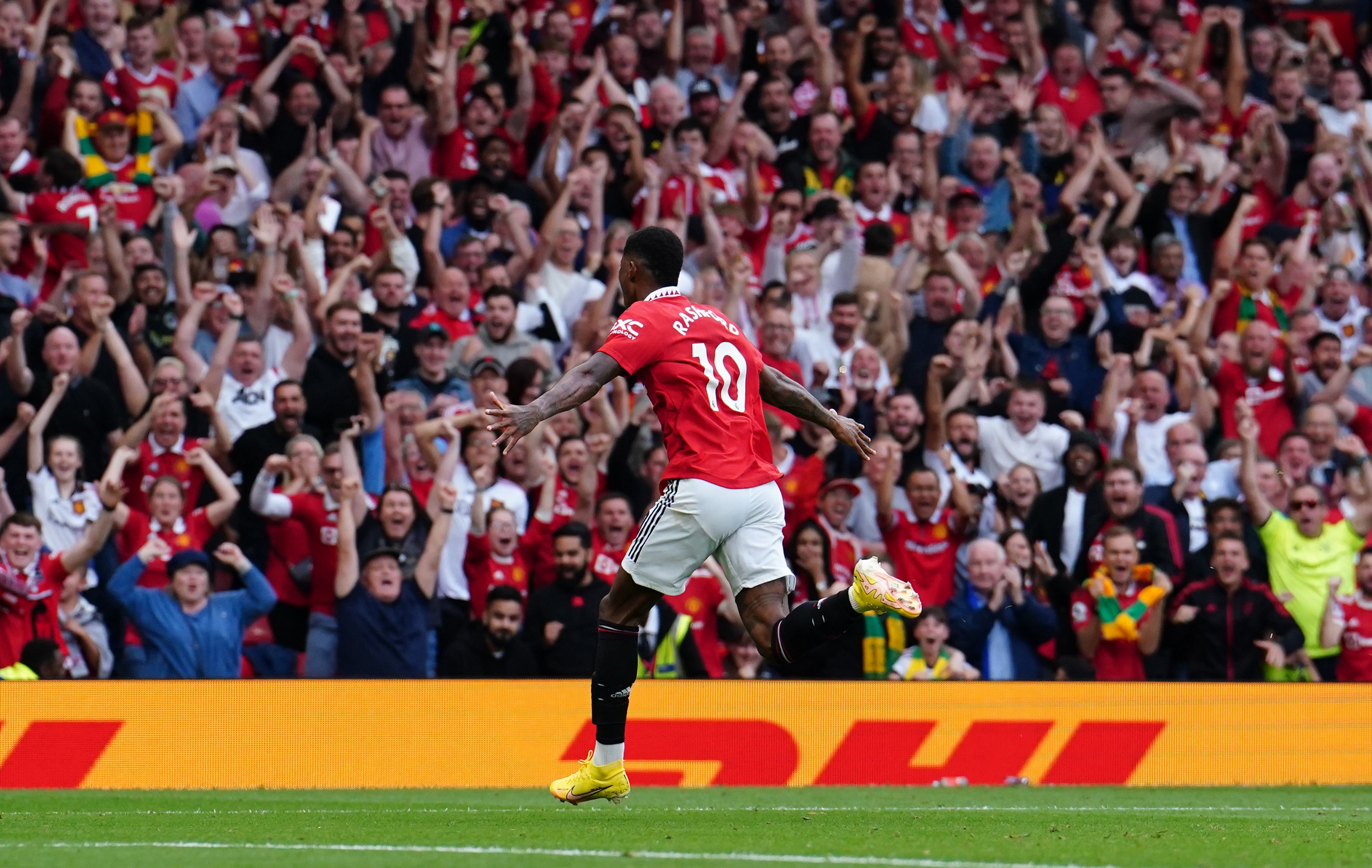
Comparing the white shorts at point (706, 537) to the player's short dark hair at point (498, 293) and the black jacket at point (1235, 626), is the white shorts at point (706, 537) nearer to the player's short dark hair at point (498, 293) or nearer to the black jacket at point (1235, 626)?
the black jacket at point (1235, 626)

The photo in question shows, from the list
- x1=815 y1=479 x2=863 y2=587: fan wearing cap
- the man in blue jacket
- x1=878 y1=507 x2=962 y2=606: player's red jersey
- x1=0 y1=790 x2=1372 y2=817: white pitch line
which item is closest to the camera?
x1=0 y1=790 x2=1372 y2=817: white pitch line

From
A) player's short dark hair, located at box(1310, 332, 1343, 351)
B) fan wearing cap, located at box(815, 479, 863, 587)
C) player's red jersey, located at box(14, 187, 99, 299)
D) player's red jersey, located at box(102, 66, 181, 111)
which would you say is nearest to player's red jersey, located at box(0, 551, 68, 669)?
player's red jersey, located at box(14, 187, 99, 299)

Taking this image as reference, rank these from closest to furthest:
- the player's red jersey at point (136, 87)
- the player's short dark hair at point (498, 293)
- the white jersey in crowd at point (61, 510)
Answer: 1. the white jersey in crowd at point (61, 510)
2. the player's short dark hair at point (498, 293)
3. the player's red jersey at point (136, 87)

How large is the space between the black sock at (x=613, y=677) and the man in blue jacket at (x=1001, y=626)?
509cm

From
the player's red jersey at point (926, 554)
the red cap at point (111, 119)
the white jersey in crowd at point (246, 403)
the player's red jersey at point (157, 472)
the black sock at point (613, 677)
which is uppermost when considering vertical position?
the red cap at point (111, 119)

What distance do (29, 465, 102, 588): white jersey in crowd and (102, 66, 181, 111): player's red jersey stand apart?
4.10m

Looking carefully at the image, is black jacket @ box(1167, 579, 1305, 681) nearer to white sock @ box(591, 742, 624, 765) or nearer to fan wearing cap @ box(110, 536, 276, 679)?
white sock @ box(591, 742, 624, 765)

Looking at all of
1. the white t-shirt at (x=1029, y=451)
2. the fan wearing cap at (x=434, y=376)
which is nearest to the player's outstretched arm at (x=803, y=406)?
the fan wearing cap at (x=434, y=376)

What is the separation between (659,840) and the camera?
23.0ft

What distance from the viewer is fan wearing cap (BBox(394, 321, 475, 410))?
13617 mm

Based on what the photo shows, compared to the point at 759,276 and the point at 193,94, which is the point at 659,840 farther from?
the point at 193,94

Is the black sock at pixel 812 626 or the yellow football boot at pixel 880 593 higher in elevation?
the yellow football boot at pixel 880 593

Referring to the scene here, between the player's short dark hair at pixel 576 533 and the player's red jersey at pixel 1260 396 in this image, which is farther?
the player's red jersey at pixel 1260 396

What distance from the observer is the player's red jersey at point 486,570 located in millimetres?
12508
